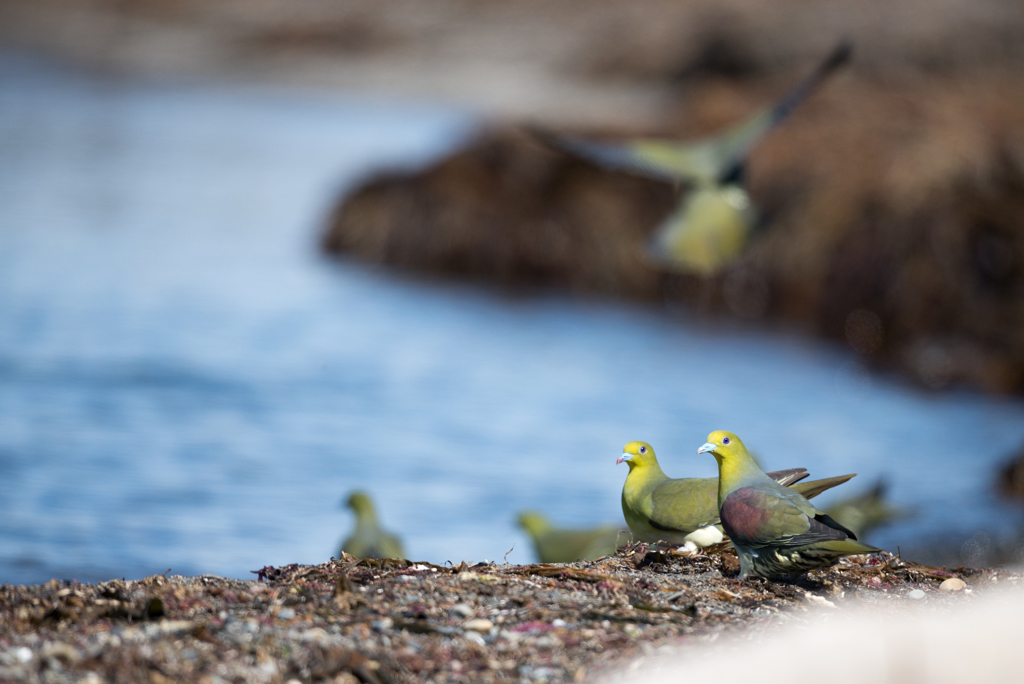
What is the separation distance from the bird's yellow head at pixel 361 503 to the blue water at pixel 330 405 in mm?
351

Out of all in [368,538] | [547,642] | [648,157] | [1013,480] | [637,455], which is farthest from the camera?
[1013,480]

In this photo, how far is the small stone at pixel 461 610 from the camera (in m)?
4.05

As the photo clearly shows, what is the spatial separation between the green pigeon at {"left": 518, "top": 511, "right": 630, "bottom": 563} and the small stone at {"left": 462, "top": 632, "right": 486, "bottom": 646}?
2331 mm

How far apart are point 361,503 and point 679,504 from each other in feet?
8.73

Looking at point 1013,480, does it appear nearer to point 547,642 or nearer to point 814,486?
point 814,486

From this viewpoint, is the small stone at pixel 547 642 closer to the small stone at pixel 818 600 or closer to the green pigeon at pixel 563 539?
the small stone at pixel 818 600

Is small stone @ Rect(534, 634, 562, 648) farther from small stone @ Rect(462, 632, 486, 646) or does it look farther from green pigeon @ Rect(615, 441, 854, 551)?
green pigeon @ Rect(615, 441, 854, 551)

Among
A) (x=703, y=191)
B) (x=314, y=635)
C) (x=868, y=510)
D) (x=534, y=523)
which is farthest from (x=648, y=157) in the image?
(x=314, y=635)

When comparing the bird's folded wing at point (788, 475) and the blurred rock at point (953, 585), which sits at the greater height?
the bird's folded wing at point (788, 475)

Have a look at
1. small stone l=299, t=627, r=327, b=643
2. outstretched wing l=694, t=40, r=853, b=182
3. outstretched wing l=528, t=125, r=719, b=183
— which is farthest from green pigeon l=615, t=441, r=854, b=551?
outstretched wing l=694, t=40, r=853, b=182

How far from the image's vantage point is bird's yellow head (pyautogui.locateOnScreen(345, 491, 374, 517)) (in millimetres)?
7250

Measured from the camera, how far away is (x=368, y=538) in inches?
270

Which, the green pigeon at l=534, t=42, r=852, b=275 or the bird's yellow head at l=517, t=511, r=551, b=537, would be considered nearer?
the bird's yellow head at l=517, t=511, r=551, b=537

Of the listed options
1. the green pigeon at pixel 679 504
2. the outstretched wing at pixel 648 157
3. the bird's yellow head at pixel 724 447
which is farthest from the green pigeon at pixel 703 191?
the bird's yellow head at pixel 724 447
